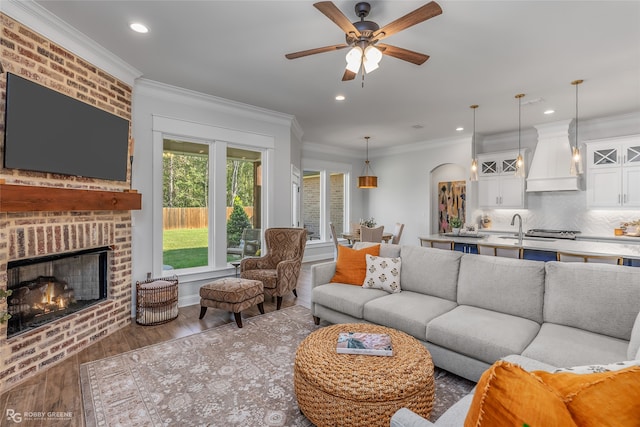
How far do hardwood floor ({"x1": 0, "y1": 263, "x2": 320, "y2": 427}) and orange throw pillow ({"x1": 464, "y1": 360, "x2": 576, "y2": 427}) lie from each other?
90.9 inches

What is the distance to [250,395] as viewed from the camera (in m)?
2.21

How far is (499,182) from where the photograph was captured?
246 inches

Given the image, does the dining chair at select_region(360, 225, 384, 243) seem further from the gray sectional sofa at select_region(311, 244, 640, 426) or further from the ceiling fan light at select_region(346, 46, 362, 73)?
the ceiling fan light at select_region(346, 46, 362, 73)

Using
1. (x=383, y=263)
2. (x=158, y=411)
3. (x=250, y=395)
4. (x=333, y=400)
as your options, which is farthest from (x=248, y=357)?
(x=383, y=263)

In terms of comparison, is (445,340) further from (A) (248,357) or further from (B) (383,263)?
(A) (248,357)

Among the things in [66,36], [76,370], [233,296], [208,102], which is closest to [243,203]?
[208,102]

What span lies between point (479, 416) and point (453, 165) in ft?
24.0

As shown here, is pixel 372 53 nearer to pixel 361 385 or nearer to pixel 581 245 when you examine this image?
pixel 361 385

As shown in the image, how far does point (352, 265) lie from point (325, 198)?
4.60 meters

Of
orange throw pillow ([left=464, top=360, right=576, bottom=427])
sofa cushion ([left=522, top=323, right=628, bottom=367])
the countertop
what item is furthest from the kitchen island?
orange throw pillow ([left=464, top=360, right=576, bottom=427])

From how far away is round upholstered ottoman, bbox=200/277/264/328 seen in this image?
339 centimetres

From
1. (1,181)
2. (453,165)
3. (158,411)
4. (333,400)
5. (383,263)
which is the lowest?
(158,411)

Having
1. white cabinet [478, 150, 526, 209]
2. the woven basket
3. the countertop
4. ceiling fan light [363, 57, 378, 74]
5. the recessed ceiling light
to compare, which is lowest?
the woven basket

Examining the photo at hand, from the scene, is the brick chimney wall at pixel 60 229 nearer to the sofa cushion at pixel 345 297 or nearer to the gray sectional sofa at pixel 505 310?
the sofa cushion at pixel 345 297
